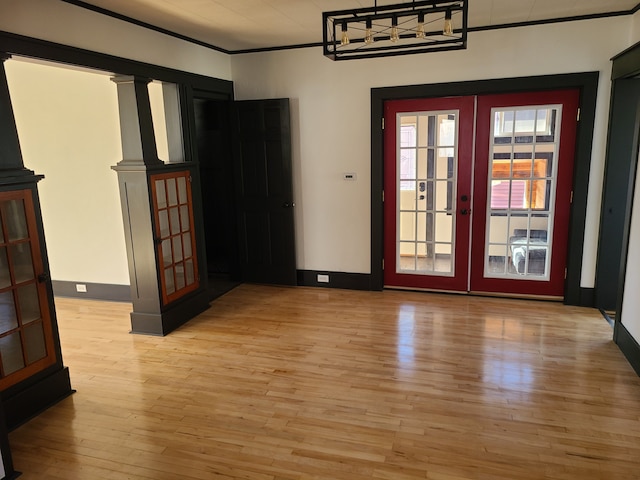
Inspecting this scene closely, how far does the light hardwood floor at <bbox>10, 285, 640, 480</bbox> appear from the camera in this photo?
8.10 ft

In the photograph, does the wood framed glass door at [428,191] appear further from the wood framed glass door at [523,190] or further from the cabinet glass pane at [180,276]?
the cabinet glass pane at [180,276]

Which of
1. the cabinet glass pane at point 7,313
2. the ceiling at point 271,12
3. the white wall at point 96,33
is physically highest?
the ceiling at point 271,12

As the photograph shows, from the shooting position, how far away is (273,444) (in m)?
2.64

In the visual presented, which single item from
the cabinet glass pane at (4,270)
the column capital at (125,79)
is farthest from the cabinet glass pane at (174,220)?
the cabinet glass pane at (4,270)

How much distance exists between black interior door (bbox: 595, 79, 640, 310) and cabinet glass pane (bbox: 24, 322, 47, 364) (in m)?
4.57

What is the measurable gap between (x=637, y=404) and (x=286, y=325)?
2.76 meters

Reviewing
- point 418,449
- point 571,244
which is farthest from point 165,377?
point 571,244

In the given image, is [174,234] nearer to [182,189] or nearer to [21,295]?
[182,189]

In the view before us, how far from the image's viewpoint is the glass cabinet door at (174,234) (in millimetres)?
4137

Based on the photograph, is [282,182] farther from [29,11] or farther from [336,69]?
[29,11]

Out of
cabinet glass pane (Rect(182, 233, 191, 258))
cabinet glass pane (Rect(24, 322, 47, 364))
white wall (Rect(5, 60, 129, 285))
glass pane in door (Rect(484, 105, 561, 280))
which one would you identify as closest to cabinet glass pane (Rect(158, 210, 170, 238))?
cabinet glass pane (Rect(182, 233, 191, 258))

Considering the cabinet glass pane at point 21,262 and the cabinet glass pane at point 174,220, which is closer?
the cabinet glass pane at point 21,262

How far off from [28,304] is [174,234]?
1547 millimetres

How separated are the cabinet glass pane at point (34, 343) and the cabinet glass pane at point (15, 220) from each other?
1.97 feet
